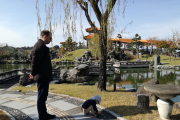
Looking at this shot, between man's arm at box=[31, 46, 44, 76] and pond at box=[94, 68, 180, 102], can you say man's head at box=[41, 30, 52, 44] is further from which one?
pond at box=[94, 68, 180, 102]

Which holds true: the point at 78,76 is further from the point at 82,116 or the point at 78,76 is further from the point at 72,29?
the point at 82,116

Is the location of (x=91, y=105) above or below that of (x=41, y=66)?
below

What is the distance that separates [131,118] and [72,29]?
10.8ft

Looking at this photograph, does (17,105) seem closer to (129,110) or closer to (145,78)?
(129,110)

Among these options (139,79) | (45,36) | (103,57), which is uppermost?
(45,36)

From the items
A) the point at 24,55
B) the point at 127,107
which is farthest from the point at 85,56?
the point at 127,107

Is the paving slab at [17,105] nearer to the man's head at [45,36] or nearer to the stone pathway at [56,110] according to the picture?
the stone pathway at [56,110]

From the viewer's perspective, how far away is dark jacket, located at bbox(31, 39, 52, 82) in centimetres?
290

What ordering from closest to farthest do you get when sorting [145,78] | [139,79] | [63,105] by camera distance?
[63,105]
[139,79]
[145,78]

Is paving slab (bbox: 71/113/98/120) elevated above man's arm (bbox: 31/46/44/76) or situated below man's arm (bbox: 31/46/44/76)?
below

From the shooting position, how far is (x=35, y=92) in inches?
249

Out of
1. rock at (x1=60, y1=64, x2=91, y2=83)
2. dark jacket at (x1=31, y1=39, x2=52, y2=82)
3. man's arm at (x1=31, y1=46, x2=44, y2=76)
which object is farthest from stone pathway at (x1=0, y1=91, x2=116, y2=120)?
rock at (x1=60, y1=64, x2=91, y2=83)

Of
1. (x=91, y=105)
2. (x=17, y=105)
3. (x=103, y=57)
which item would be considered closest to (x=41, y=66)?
(x=91, y=105)

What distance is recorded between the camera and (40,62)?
9.64 ft
